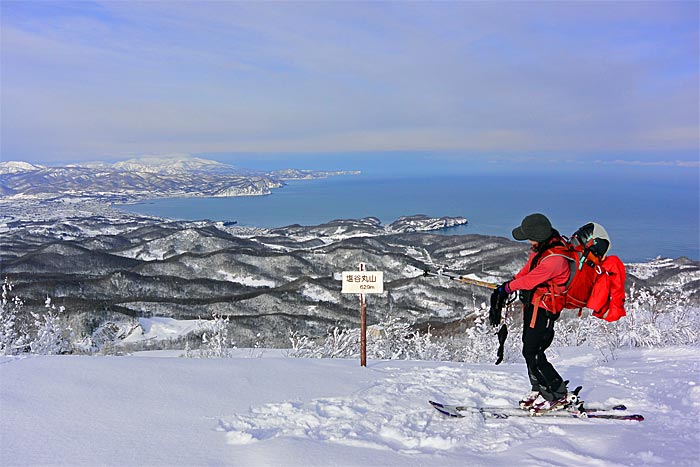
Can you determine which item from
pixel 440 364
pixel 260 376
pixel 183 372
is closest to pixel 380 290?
pixel 440 364

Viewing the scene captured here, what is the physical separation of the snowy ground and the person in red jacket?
1.15 ft

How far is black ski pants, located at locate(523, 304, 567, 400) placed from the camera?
4.87m

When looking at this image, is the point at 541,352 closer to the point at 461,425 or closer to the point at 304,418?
the point at 461,425

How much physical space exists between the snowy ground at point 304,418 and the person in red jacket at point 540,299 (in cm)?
35

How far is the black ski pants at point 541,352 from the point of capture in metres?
4.87

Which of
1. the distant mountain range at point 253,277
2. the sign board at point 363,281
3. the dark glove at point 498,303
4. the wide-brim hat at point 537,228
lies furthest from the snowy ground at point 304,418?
the distant mountain range at point 253,277

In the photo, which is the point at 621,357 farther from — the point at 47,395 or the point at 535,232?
the point at 47,395

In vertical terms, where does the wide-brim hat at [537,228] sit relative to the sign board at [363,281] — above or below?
above

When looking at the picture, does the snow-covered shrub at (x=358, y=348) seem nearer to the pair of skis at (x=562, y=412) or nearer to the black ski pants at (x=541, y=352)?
the pair of skis at (x=562, y=412)

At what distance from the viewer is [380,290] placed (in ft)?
25.3

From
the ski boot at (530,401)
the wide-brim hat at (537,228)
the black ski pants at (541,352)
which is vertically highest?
the wide-brim hat at (537,228)

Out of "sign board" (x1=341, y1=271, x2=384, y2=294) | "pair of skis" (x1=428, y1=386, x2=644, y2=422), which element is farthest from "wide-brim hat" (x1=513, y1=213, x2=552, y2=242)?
"sign board" (x1=341, y1=271, x2=384, y2=294)

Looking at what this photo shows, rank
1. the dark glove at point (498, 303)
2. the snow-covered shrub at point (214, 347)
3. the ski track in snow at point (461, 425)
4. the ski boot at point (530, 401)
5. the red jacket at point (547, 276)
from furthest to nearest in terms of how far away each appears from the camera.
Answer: the snow-covered shrub at point (214, 347)
the ski boot at point (530, 401)
the dark glove at point (498, 303)
the red jacket at point (547, 276)
the ski track in snow at point (461, 425)

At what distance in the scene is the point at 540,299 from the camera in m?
4.76
